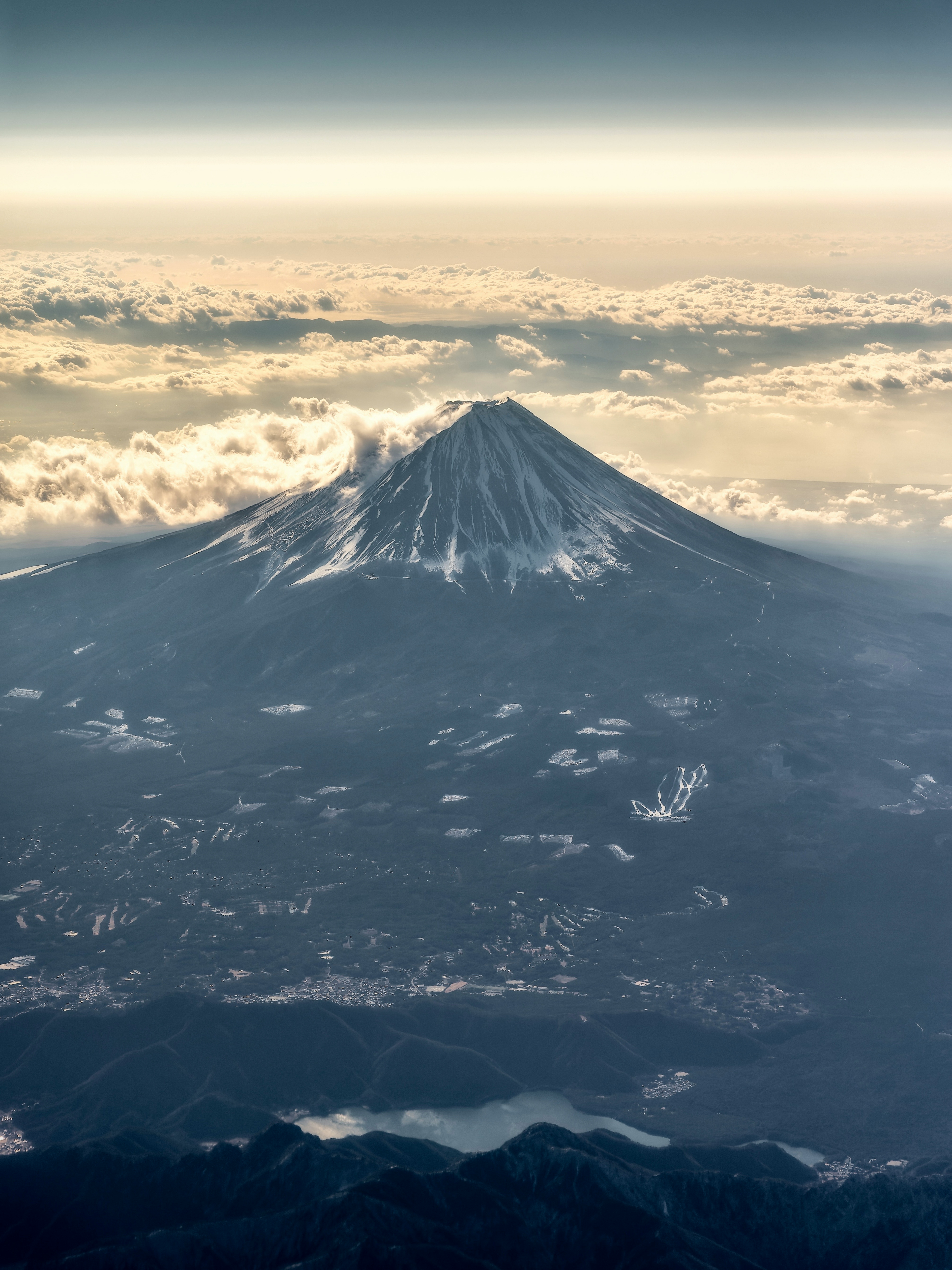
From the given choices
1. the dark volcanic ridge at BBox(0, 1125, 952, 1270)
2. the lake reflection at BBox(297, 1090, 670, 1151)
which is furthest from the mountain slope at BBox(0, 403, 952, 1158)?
the dark volcanic ridge at BBox(0, 1125, 952, 1270)

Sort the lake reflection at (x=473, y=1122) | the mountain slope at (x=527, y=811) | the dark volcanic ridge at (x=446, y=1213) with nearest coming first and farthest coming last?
the dark volcanic ridge at (x=446, y=1213), the lake reflection at (x=473, y=1122), the mountain slope at (x=527, y=811)

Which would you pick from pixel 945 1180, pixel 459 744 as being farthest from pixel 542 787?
pixel 945 1180

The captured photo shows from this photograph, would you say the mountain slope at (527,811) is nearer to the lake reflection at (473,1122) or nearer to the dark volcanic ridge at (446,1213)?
the lake reflection at (473,1122)

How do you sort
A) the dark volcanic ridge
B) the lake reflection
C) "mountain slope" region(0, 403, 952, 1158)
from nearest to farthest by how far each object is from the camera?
the dark volcanic ridge, the lake reflection, "mountain slope" region(0, 403, 952, 1158)

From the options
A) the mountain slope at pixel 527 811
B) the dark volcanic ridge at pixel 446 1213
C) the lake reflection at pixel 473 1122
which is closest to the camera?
the dark volcanic ridge at pixel 446 1213

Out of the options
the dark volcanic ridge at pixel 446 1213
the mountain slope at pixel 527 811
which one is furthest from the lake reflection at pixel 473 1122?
the dark volcanic ridge at pixel 446 1213

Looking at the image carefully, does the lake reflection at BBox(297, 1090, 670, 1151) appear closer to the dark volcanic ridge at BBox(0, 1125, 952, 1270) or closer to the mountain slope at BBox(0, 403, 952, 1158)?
the mountain slope at BBox(0, 403, 952, 1158)

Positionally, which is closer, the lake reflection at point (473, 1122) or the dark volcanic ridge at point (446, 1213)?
the dark volcanic ridge at point (446, 1213)

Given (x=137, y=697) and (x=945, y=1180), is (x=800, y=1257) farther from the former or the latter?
(x=137, y=697)

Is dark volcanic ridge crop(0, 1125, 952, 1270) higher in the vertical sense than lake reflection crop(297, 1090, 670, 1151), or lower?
higher
